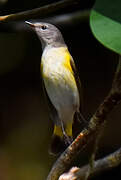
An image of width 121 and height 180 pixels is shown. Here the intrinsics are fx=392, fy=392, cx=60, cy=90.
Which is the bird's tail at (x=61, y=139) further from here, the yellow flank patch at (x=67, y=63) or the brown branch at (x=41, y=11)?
the brown branch at (x=41, y=11)

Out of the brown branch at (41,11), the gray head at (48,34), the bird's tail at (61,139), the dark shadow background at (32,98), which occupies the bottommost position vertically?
the dark shadow background at (32,98)

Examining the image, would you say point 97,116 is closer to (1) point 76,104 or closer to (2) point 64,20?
(1) point 76,104

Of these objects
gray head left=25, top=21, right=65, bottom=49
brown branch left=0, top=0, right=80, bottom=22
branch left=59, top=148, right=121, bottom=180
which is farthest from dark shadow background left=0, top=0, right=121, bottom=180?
brown branch left=0, top=0, right=80, bottom=22

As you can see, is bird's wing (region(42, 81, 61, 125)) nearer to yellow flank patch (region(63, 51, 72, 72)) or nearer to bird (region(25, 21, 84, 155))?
bird (region(25, 21, 84, 155))

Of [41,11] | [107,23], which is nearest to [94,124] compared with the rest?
[107,23]

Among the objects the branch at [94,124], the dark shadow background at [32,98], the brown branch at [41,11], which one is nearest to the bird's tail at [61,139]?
the branch at [94,124]

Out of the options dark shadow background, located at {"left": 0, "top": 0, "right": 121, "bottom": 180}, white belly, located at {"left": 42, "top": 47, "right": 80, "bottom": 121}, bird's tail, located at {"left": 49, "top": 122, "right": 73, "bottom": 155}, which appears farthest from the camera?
dark shadow background, located at {"left": 0, "top": 0, "right": 121, "bottom": 180}
